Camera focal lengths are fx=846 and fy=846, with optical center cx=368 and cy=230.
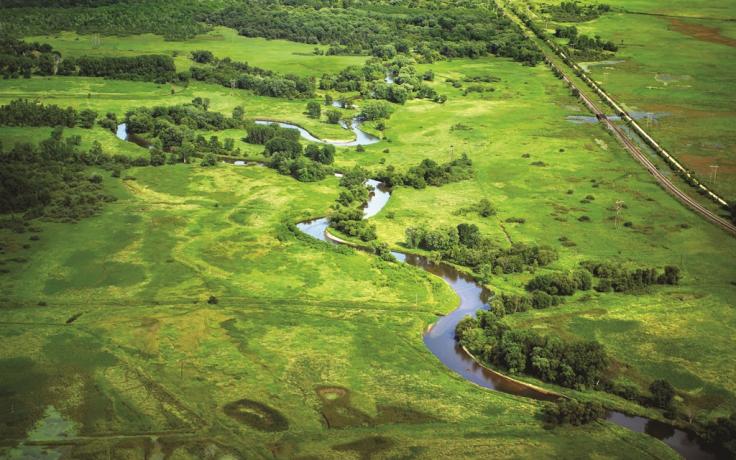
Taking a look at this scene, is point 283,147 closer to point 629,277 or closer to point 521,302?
point 521,302

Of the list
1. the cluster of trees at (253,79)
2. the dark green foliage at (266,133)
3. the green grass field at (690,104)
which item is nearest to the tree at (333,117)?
the dark green foliage at (266,133)

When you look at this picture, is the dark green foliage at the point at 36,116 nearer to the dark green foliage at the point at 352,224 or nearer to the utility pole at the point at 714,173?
the dark green foliage at the point at 352,224

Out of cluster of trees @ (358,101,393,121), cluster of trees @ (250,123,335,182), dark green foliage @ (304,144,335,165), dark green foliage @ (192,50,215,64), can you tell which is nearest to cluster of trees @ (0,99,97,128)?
cluster of trees @ (250,123,335,182)

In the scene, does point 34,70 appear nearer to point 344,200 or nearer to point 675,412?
point 344,200

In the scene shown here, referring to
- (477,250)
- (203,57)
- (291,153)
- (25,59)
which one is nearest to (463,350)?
(477,250)

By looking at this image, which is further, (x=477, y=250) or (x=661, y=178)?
(x=661, y=178)

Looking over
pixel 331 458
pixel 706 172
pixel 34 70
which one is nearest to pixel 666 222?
pixel 706 172
